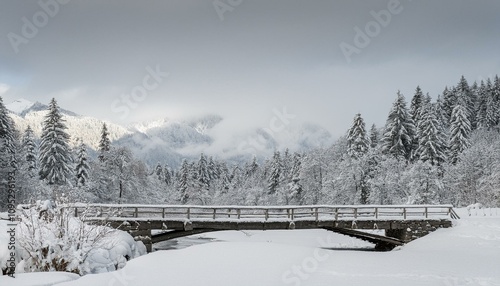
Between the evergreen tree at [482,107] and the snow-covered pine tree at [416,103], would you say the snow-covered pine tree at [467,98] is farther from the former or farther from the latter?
the snow-covered pine tree at [416,103]

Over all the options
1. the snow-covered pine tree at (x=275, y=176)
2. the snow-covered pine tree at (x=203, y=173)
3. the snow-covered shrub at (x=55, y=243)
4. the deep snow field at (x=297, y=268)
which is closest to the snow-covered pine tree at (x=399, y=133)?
the snow-covered pine tree at (x=275, y=176)

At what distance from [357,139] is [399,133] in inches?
232

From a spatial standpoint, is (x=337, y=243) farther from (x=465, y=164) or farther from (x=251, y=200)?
(x=251, y=200)

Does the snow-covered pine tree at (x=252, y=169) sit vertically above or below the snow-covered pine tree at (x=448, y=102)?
below

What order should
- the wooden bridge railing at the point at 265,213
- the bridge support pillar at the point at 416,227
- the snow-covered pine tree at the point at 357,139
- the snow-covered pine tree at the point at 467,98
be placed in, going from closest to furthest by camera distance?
the wooden bridge railing at the point at 265,213, the bridge support pillar at the point at 416,227, the snow-covered pine tree at the point at 357,139, the snow-covered pine tree at the point at 467,98

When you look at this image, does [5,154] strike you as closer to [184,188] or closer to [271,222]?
[271,222]

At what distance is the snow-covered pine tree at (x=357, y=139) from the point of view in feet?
172

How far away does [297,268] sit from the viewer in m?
17.5

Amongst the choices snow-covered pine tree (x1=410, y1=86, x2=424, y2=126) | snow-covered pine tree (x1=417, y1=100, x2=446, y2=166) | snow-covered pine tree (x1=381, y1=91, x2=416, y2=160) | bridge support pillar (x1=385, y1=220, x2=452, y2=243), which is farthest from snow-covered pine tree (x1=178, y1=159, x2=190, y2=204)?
bridge support pillar (x1=385, y1=220, x2=452, y2=243)

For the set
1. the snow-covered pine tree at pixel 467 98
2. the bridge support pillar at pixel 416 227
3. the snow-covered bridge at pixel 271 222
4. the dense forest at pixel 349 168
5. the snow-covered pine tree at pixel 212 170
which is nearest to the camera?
the snow-covered bridge at pixel 271 222

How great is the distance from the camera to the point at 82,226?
18.1 m

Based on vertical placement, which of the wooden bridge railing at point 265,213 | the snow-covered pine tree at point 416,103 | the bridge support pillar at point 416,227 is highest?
the snow-covered pine tree at point 416,103

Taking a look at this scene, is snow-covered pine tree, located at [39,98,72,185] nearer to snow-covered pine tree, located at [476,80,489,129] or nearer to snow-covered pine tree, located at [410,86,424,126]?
snow-covered pine tree, located at [410,86,424,126]

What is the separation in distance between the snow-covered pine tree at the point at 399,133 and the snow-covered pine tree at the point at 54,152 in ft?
128
